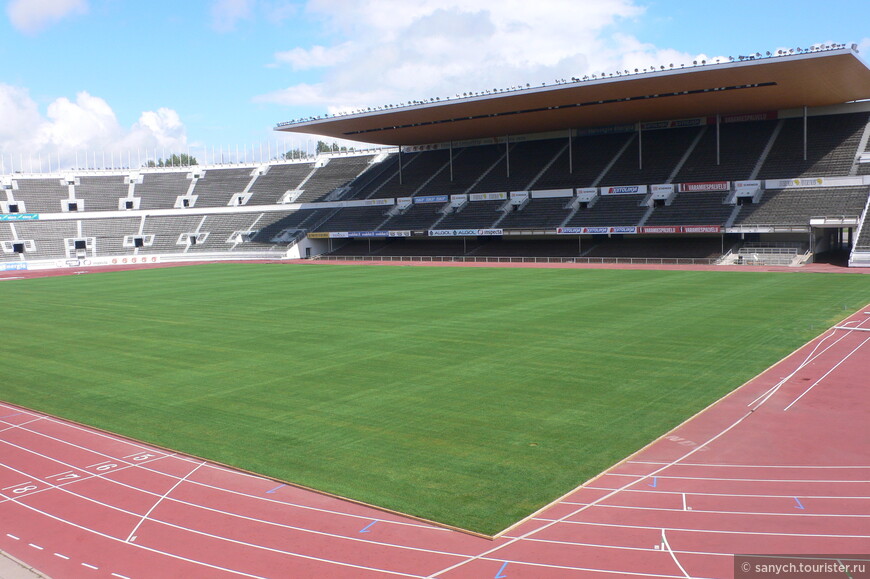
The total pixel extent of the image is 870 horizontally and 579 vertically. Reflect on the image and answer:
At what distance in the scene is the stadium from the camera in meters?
9.03

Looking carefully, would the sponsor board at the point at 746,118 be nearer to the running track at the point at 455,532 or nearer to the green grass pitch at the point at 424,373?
the green grass pitch at the point at 424,373

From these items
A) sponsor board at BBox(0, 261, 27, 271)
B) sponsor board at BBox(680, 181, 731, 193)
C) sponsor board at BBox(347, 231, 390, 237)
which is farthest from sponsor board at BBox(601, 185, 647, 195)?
sponsor board at BBox(0, 261, 27, 271)

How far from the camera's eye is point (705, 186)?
5441cm

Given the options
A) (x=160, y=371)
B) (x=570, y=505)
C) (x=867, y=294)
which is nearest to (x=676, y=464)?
(x=570, y=505)

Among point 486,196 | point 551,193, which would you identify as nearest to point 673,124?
point 551,193

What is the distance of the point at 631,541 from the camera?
866 centimetres

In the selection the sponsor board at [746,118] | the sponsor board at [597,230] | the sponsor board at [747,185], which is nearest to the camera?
the sponsor board at [747,185]

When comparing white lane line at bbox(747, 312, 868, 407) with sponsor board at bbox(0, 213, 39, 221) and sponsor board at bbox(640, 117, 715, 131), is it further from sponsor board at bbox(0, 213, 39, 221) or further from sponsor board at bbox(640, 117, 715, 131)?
sponsor board at bbox(0, 213, 39, 221)

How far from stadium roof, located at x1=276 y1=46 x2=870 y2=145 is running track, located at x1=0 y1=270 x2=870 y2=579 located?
36401mm

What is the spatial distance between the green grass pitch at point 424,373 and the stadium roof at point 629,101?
51.0 ft

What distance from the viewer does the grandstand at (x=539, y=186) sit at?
48500 mm

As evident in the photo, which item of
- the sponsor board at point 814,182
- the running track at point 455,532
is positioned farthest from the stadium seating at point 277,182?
the running track at point 455,532

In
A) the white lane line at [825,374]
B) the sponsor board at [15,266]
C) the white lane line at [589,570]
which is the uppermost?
the sponsor board at [15,266]

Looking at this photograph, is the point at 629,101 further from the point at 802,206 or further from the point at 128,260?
the point at 128,260
